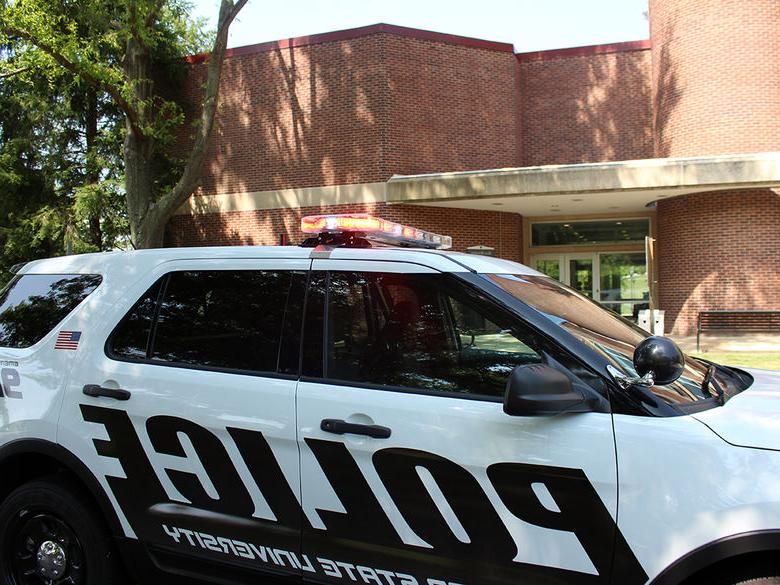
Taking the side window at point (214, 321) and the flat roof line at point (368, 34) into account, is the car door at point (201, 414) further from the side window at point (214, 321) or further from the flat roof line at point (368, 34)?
the flat roof line at point (368, 34)

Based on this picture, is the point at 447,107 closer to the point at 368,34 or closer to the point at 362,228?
the point at 368,34

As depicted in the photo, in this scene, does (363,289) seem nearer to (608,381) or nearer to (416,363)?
(416,363)

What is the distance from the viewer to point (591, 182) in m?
14.5

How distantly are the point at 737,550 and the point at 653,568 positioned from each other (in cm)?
24

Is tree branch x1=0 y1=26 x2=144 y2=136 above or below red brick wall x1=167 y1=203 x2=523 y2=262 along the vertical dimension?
above

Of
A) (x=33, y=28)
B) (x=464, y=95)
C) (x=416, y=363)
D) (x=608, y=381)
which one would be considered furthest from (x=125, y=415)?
(x=464, y=95)

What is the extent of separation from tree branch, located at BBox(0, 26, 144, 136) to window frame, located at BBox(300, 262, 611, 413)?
45.4 ft

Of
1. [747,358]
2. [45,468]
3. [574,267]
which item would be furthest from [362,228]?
[574,267]

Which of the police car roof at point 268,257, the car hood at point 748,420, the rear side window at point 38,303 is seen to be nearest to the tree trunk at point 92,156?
the rear side window at point 38,303

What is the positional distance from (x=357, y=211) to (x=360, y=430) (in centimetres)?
1495

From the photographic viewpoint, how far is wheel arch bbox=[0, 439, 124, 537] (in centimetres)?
→ 269

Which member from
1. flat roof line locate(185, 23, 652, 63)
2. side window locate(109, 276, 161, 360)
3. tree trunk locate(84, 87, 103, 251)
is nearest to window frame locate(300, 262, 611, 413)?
side window locate(109, 276, 161, 360)

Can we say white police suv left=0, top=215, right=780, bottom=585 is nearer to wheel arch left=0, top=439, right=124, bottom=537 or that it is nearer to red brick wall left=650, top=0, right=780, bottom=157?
wheel arch left=0, top=439, right=124, bottom=537

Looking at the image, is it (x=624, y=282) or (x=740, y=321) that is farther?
(x=624, y=282)
